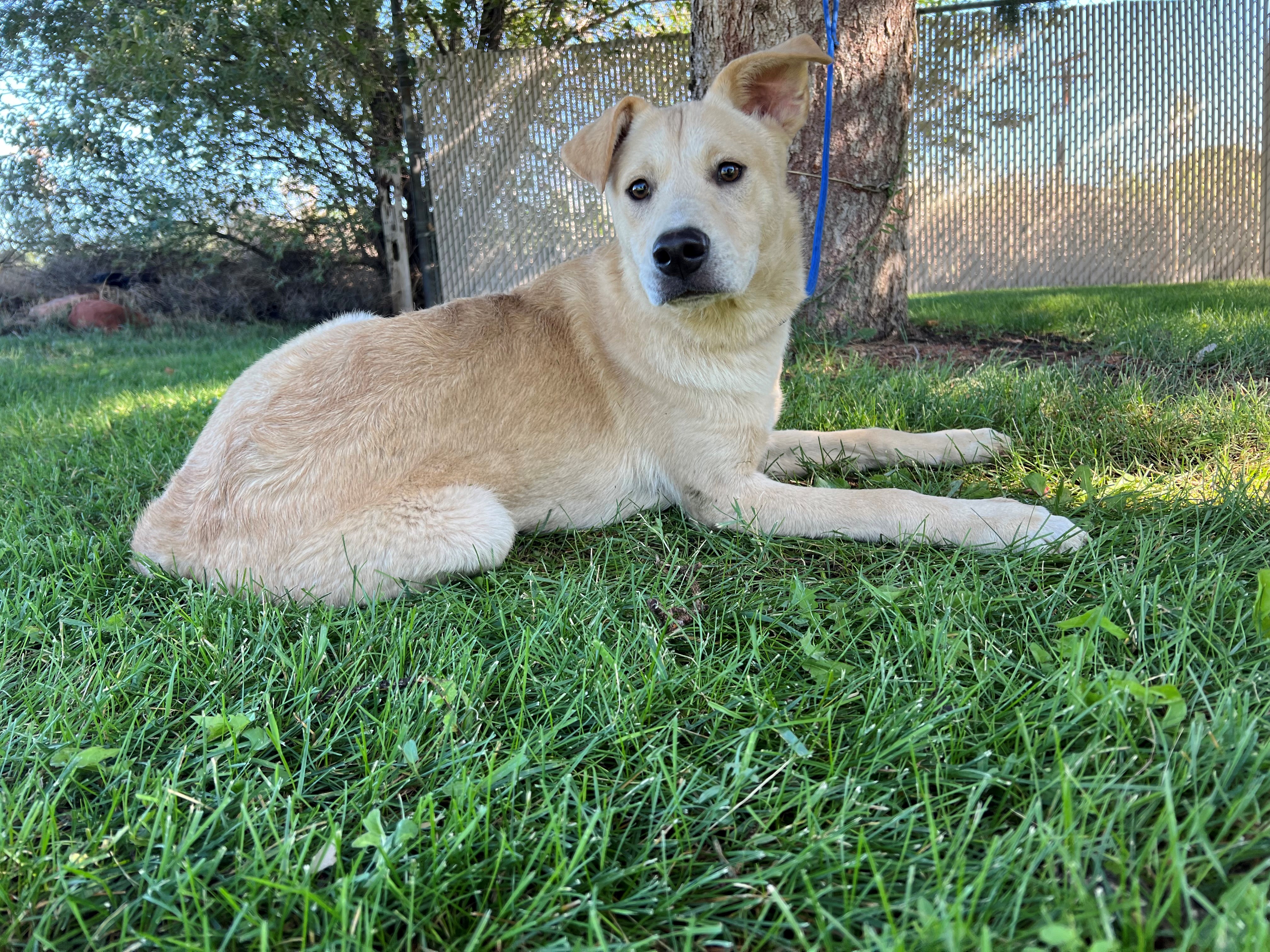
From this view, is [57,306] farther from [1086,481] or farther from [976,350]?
[1086,481]

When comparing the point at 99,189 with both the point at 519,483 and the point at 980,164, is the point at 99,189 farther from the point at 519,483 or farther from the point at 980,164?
the point at 980,164

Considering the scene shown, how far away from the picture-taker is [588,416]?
9.01 ft

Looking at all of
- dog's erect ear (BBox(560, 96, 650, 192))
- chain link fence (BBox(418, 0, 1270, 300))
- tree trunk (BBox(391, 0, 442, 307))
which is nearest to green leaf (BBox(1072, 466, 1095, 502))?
dog's erect ear (BBox(560, 96, 650, 192))

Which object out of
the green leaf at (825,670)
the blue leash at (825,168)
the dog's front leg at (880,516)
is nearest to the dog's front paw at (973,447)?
the dog's front leg at (880,516)

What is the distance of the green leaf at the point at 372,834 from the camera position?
3.74 feet

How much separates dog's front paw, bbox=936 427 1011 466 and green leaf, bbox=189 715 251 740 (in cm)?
254

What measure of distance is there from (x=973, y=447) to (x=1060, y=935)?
2.33 metres

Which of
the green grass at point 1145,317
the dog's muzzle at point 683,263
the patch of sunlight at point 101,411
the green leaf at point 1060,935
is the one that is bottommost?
the green grass at point 1145,317

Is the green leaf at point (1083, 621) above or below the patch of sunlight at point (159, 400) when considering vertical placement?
above

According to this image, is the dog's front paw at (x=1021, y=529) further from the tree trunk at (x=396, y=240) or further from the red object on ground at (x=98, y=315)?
the red object on ground at (x=98, y=315)

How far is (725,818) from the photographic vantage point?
3.99 ft

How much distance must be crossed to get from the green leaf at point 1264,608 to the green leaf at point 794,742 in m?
0.97

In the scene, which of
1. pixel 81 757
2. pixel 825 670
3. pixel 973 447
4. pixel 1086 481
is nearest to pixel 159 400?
pixel 81 757

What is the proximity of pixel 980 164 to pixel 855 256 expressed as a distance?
6.44 m
